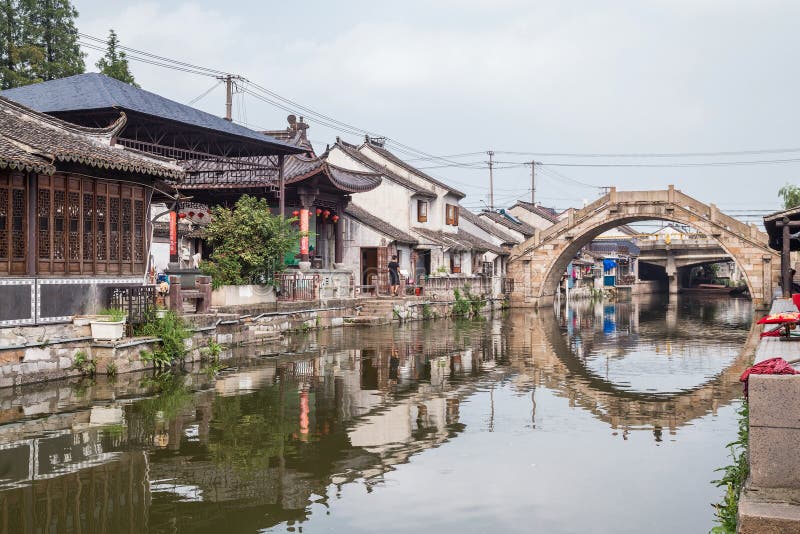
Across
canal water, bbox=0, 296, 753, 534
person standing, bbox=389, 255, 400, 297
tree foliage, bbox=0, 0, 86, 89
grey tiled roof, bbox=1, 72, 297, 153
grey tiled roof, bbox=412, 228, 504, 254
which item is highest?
tree foliage, bbox=0, 0, 86, 89

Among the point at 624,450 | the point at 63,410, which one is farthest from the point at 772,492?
the point at 63,410

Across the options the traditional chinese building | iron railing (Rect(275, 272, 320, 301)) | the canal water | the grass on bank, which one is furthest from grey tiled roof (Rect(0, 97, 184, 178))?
the grass on bank

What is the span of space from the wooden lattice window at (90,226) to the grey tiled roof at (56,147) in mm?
622

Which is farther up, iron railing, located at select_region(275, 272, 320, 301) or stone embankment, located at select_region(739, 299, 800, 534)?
iron railing, located at select_region(275, 272, 320, 301)

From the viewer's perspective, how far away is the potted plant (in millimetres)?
15281

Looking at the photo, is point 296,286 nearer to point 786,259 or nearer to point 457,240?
point 786,259

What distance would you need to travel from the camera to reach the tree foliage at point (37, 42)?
112 ft

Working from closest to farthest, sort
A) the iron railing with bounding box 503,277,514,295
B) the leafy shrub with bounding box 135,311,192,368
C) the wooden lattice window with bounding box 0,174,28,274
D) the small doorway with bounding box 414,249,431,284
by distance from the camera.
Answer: the wooden lattice window with bounding box 0,174,28,274
the leafy shrub with bounding box 135,311,192,368
the small doorway with bounding box 414,249,431,284
the iron railing with bounding box 503,277,514,295

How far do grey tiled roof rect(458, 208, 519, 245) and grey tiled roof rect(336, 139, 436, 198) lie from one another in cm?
927

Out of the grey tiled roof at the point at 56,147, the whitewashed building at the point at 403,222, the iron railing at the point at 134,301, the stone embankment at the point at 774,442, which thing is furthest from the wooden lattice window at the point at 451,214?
the stone embankment at the point at 774,442

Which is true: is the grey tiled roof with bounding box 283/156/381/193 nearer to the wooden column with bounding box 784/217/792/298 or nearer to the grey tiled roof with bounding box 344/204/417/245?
the grey tiled roof with bounding box 344/204/417/245

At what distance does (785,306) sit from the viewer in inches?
672

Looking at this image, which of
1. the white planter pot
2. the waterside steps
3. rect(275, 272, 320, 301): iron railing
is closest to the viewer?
the white planter pot

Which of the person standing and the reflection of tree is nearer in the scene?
the reflection of tree
